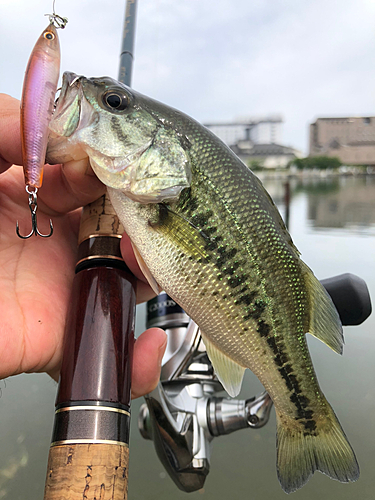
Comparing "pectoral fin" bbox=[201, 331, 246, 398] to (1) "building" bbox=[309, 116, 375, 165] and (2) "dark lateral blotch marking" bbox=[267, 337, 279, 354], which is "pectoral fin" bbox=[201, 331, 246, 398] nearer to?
(2) "dark lateral blotch marking" bbox=[267, 337, 279, 354]

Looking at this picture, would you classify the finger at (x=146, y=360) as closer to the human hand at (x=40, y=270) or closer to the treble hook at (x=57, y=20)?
the human hand at (x=40, y=270)

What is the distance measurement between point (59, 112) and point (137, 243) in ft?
1.20

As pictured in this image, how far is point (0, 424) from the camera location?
1929 millimetres

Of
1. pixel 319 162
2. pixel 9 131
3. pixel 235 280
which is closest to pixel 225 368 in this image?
pixel 235 280

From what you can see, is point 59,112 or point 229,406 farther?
point 229,406

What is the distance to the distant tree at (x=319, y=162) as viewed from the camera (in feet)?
163

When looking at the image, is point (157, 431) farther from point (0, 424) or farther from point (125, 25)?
point (125, 25)

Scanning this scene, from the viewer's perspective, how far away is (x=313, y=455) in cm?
97

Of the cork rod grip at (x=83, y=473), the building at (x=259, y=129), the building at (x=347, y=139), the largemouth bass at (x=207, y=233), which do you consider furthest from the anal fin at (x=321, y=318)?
the building at (x=259, y=129)

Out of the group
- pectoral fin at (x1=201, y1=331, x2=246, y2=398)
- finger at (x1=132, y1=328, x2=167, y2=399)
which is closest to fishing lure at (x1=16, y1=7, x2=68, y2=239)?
finger at (x1=132, y1=328, x2=167, y2=399)

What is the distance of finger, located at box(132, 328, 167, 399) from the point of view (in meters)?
0.96

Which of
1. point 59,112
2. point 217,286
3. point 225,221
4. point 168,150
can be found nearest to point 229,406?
point 217,286

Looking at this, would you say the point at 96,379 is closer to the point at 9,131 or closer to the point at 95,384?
the point at 95,384

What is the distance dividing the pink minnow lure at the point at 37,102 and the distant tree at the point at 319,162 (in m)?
53.6
